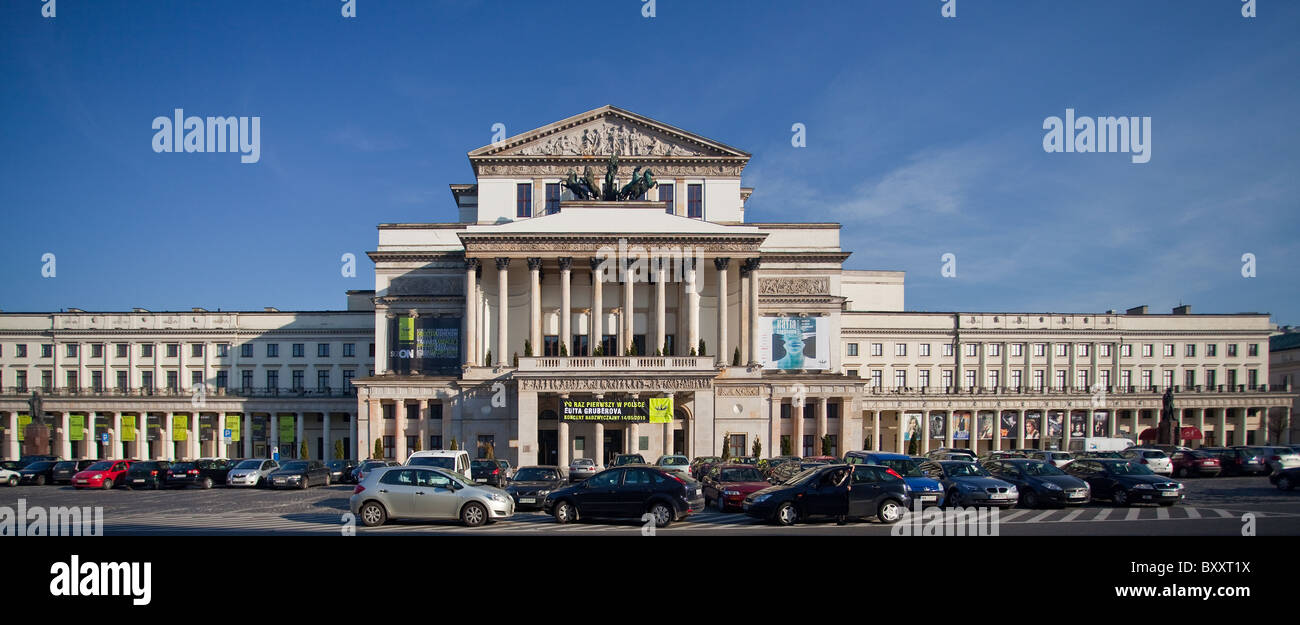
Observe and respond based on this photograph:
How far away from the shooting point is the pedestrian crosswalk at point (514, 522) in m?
17.7

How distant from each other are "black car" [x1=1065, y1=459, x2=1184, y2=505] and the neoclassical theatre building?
933 inches

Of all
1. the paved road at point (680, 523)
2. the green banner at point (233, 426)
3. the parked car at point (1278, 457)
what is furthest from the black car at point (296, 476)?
the parked car at point (1278, 457)

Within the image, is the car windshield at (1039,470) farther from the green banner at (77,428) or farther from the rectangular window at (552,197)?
the green banner at (77,428)

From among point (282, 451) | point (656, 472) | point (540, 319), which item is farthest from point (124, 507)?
point (282, 451)

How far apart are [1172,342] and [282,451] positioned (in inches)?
3145

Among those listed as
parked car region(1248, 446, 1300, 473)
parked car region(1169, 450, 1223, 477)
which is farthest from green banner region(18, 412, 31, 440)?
parked car region(1248, 446, 1300, 473)

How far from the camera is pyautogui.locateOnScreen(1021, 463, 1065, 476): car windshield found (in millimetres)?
23362

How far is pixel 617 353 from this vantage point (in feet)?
168

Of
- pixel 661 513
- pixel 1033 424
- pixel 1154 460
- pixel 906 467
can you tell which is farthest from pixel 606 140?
pixel 1033 424

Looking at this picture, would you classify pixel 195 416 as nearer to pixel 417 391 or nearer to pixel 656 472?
pixel 417 391

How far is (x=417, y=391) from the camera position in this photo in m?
49.2

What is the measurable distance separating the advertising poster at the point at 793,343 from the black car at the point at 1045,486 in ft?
89.1

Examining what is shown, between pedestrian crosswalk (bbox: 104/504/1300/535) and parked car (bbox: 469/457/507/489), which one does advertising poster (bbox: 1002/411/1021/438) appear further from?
parked car (bbox: 469/457/507/489)

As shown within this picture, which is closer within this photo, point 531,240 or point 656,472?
point 656,472
